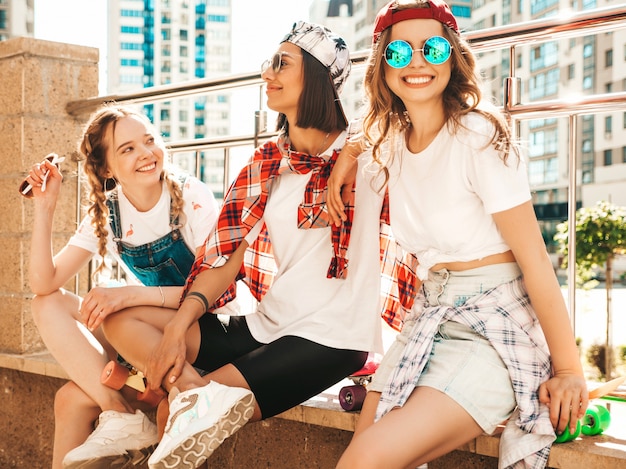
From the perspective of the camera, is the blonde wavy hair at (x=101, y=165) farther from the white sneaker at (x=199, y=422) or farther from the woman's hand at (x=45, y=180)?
the white sneaker at (x=199, y=422)

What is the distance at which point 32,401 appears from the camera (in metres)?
3.60

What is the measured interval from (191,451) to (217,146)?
1.83 m

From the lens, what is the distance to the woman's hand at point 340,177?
2.26 meters

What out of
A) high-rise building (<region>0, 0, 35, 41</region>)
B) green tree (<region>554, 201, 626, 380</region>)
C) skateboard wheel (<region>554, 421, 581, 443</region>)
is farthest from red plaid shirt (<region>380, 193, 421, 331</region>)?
high-rise building (<region>0, 0, 35, 41</region>)

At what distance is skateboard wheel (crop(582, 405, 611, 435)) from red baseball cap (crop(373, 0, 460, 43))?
3.35 ft

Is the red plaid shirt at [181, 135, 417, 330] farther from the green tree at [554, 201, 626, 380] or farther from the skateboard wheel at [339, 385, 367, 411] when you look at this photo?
the green tree at [554, 201, 626, 380]

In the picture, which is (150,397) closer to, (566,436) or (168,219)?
(168,219)

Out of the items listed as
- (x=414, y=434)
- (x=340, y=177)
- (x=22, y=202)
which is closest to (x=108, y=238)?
(x=340, y=177)

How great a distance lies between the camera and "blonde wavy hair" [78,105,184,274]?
279 centimetres

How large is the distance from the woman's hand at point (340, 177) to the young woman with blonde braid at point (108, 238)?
1.96 feet

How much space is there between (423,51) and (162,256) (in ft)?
4.04

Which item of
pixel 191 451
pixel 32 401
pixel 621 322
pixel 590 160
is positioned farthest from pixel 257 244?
pixel 590 160

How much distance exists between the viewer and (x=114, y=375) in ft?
8.00

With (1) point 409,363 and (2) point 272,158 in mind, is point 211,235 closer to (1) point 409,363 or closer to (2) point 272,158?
(2) point 272,158
